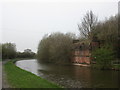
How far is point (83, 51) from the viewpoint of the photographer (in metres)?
41.2

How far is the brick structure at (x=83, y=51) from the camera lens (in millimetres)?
38500

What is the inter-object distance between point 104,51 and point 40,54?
3474 centimetres

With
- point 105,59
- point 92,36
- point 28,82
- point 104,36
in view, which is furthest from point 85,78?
point 92,36

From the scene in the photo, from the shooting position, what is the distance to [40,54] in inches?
2314

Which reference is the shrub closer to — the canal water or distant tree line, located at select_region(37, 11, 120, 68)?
distant tree line, located at select_region(37, 11, 120, 68)

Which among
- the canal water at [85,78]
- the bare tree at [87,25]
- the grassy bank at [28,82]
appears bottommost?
the canal water at [85,78]

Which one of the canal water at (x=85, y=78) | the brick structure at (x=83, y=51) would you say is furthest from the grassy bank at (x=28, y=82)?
the brick structure at (x=83, y=51)

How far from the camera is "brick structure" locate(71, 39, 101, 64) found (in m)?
38.5

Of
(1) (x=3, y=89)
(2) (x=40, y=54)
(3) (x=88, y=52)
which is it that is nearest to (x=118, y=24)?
(3) (x=88, y=52)

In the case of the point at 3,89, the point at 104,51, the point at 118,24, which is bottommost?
the point at 3,89

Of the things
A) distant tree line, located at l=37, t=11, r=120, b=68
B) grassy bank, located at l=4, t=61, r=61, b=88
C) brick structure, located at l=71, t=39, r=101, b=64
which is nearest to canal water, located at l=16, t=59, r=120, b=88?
grassy bank, located at l=4, t=61, r=61, b=88

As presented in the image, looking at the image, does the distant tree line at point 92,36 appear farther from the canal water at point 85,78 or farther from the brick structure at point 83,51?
the canal water at point 85,78

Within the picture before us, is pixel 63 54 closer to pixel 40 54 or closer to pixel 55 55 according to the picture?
pixel 55 55

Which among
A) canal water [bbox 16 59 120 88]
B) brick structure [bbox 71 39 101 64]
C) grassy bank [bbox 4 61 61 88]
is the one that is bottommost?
canal water [bbox 16 59 120 88]
